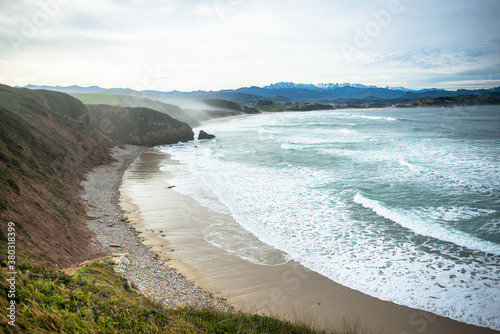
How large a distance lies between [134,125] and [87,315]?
4437 centimetres

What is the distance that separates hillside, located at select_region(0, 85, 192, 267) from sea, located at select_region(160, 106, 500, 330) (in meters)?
5.86

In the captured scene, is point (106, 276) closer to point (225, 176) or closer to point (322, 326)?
point (322, 326)

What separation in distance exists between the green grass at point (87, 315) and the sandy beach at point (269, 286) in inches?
88.8

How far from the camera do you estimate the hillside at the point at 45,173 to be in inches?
369

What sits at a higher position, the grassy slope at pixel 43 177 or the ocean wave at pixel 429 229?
the grassy slope at pixel 43 177

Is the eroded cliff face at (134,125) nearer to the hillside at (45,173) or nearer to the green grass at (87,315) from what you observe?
the hillside at (45,173)

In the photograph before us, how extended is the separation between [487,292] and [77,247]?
44.6ft

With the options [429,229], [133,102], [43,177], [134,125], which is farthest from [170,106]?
[429,229]

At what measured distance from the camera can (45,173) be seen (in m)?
15.9

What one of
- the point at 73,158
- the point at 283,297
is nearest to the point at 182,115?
the point at 73,158

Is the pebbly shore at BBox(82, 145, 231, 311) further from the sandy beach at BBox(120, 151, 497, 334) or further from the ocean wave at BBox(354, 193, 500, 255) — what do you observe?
the ocean wave at BBox(354, 193, 500, 255)

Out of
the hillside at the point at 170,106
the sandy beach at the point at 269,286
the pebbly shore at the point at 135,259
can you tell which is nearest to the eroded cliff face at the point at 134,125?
the hillside at the point at 170,106

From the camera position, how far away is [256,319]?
6.44 meters

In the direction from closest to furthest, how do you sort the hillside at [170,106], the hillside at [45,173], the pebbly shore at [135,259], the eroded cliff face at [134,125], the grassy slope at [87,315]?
the grassy slope at [87,315] < the pebbly shore at [135,259] < the hillside at [45,173] < the eroded cliff face at [134,125] < the hillside at [170,106]
